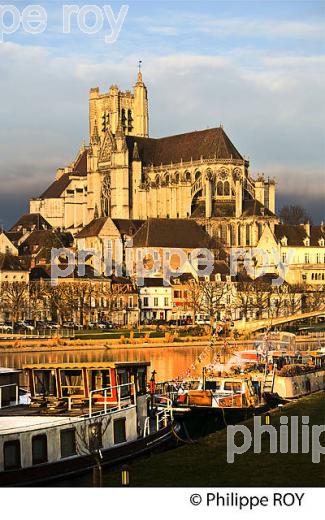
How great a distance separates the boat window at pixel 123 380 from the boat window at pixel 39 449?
12.6 ft

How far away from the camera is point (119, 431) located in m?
24.4

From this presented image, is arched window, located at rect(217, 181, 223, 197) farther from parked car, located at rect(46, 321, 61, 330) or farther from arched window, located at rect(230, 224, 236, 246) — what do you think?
parked car, located at rect(46, 321, 61, 330)

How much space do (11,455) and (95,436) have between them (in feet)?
8.37

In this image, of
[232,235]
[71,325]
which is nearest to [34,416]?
[71,325]

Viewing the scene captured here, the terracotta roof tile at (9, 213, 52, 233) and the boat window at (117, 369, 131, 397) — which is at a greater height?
the terracotta roof tile at (9, 213, 52, 233)

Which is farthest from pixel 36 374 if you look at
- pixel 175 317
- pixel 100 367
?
pixel 175 317

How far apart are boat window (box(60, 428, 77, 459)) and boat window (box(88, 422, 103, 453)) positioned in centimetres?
47

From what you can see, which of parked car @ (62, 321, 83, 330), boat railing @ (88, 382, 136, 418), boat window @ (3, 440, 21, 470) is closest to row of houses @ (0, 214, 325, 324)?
parked car @ (62, 321, 83, 330)

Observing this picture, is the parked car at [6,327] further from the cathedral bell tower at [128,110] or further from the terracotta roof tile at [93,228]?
the cathedral bell tower at [128,110]

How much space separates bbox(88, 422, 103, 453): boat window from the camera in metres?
23.0

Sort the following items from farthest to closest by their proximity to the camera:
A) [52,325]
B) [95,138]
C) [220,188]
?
[95,138] → [220,188] → [52,325]

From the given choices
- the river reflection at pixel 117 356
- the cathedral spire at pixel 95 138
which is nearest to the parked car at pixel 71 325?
the river reflection at pixel 117 356

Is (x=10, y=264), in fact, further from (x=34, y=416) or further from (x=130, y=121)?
(x=34, y=416)
